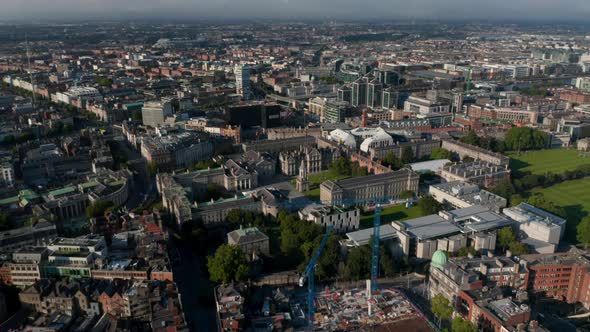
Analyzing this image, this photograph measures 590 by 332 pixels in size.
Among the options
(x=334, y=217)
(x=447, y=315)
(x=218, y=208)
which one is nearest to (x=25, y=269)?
(x=218, y=208)

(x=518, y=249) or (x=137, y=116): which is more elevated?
(x=137, y=116)

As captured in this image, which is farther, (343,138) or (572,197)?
(343,138)

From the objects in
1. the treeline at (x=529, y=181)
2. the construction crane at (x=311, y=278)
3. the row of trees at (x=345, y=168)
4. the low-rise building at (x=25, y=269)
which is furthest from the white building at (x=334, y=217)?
the low-rise building at (x=25, y=269)

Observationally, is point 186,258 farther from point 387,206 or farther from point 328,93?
point 328,93

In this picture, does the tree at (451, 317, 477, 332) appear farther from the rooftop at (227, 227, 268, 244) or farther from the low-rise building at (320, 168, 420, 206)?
the low-rise building at (320, 168, 420, 206)

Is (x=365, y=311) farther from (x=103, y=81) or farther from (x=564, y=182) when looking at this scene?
(x=103, y=81)

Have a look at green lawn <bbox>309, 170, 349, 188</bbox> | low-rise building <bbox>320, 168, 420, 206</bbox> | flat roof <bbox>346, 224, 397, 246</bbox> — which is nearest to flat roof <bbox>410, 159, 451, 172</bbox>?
low-rise building <bbox>320, 168, 420, 206</bbox>
